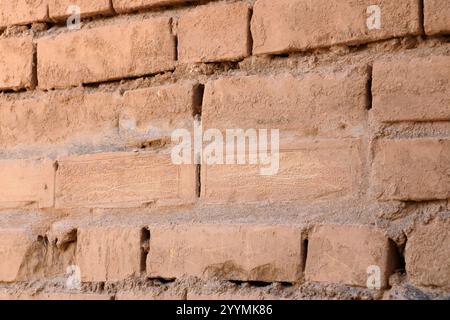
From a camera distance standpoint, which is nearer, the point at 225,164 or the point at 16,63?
the point at 225,164

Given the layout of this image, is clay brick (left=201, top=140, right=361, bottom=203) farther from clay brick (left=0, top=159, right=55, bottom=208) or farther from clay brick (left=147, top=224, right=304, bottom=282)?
clay brick (left=0, top=159, right=55, bottom=208)

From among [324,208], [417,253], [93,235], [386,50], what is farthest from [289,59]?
[93,235]

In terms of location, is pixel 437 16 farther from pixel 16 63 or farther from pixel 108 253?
pixel 16 63

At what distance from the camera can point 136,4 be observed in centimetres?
155

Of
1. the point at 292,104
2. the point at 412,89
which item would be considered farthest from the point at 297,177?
the point at 412,89

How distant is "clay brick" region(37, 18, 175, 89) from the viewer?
5.00 feet

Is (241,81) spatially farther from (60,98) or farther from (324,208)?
(60,98)

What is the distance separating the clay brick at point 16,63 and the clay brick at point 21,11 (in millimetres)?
41

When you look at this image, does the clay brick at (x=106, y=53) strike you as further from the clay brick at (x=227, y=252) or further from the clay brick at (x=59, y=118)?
the clay brick at (x=227, y=252)

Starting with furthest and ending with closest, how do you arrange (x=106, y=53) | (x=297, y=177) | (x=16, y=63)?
(x=16, y=63)
(x=106, y=53)
(x=297, y=177)

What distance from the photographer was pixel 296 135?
1.37 metres

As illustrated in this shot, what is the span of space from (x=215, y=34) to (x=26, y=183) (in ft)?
1.69

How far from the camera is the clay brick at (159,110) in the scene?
1480mm

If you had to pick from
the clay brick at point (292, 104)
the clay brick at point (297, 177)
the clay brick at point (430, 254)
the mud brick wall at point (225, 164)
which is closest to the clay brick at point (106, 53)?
the mud brick wall at point (225, 164)
